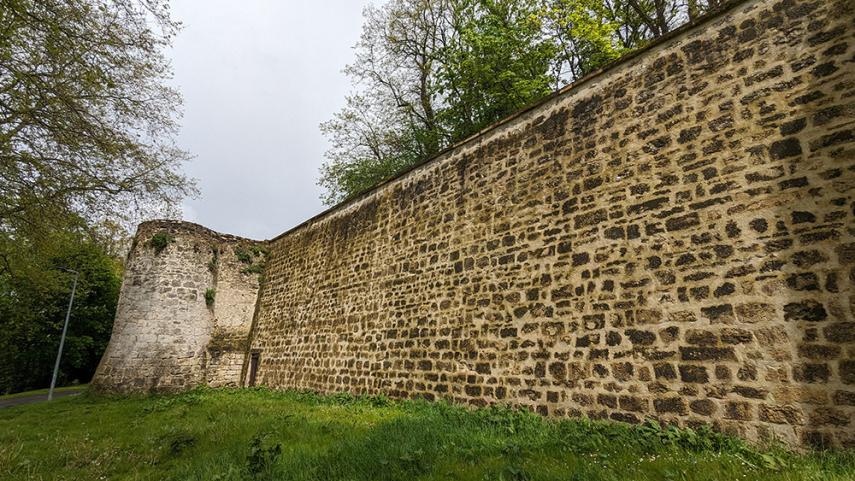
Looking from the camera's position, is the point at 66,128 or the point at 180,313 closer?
the point at 66,128

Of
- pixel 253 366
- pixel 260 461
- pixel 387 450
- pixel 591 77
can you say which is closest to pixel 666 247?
pixel 591 77

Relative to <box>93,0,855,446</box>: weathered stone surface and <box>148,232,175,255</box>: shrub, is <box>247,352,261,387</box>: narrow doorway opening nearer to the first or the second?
<box>148,232,175,255</box>: shrub

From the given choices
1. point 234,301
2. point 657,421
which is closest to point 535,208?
point 657,421

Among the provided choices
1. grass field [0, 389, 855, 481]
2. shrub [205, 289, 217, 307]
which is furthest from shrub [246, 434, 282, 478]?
shrub [205, 289, 217, 307]

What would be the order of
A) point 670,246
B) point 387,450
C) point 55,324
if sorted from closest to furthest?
point 387,450 → point 670,246 → point 55,324

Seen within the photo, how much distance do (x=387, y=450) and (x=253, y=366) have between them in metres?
11.3

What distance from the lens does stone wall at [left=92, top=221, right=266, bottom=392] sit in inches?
483

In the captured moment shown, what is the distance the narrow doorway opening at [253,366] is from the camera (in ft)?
44.0

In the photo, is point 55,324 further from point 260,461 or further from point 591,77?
point 591,77

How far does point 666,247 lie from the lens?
4.63 metres

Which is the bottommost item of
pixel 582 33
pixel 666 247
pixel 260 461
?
pixel 260 461

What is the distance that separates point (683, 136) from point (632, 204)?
964 millimetres

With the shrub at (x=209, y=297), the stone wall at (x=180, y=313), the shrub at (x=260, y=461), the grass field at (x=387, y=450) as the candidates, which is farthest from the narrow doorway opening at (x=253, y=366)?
the shrub at (x=260, y=461)

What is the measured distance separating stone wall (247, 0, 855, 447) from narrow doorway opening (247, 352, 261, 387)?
288 inches
